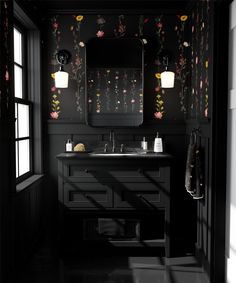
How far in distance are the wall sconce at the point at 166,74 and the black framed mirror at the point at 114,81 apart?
23 cm

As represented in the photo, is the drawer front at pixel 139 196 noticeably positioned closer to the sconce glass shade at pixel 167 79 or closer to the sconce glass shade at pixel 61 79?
the sconce glass shade at pixel 167 79

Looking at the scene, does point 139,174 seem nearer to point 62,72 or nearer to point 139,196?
point 139,196

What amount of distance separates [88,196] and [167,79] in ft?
4.92

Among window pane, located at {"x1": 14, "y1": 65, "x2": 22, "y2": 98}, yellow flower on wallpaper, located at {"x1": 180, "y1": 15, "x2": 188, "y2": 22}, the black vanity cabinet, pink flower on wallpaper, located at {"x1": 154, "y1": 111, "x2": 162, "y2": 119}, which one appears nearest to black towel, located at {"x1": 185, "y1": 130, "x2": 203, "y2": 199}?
the black vanity cabinet

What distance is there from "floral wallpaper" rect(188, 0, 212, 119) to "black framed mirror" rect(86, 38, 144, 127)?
563 mm

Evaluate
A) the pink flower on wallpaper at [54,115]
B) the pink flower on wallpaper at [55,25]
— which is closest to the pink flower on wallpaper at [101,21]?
the pink flower on wallpaper at [55,25]

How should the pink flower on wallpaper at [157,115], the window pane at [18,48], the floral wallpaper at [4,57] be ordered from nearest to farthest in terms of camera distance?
the floral wallpaper at [4,57], the window pane at [18,48], the pink flower on wallpaper at [157,115]

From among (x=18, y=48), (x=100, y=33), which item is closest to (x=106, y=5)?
(x=100, y=33)

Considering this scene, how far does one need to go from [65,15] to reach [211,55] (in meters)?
1.84

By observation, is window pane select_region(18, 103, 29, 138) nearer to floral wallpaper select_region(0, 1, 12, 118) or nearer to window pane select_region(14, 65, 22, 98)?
window pane select_region(14, 65, 22, 98)

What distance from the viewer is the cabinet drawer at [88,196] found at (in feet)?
11.0

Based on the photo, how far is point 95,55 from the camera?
12.6 feet

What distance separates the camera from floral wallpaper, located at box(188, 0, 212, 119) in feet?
9.82

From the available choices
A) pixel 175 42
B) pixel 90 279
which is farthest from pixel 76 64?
pixel 90 279
